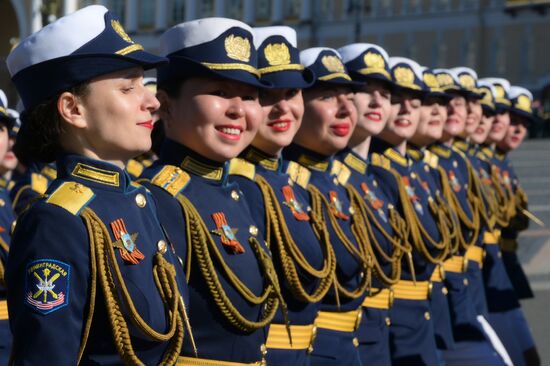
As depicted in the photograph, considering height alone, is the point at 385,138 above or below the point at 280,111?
below

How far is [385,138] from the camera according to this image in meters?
7.05

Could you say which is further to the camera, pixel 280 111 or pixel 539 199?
pixel 539 199

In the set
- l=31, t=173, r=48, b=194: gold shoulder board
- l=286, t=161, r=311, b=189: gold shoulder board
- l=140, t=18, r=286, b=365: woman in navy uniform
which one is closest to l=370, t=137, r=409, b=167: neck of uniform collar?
l=286, t=161, r=311, b=189: gold shoulder board

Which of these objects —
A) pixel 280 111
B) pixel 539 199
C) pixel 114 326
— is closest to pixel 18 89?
pixel 114 326

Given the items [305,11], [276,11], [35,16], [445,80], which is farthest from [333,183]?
[276,11]

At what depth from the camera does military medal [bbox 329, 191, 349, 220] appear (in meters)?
5.68

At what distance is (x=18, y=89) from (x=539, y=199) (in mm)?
19927

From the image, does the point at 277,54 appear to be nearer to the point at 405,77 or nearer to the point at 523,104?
the point at 405,77

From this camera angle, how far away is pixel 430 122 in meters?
7.72

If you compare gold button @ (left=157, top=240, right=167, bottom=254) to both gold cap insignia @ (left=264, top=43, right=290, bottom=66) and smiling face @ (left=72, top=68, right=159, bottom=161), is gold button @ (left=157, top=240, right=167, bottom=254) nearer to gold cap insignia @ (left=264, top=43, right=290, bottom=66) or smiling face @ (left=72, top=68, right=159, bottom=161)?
smiling face @ (left=72, top=68, right=159, bottom=161)

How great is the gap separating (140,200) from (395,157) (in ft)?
11.3

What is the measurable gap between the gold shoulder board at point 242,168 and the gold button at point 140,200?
1.22 meters

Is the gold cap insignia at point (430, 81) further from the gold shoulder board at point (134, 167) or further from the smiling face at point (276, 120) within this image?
the smiling face at point (276, 120)

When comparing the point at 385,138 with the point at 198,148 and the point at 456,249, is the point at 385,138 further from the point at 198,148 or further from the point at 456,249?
the point at 198,148
